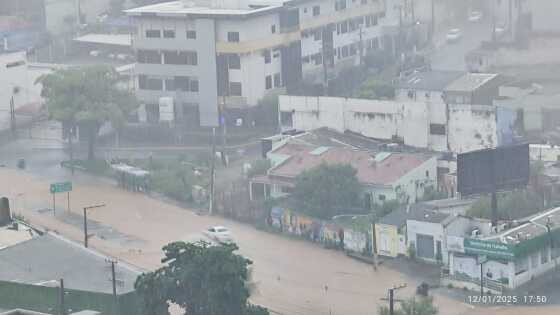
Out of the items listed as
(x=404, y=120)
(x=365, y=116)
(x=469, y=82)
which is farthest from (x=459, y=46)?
(x=404, y=120)

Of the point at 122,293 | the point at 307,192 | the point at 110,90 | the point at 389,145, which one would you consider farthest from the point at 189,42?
the point at 122,293

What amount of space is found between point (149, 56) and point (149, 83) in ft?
1.81

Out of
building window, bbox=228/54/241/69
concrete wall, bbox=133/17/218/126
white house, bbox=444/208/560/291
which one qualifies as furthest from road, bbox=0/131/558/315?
building window, bbox=228/54/241/69

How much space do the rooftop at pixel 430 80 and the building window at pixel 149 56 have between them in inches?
197

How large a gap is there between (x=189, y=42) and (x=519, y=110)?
754cm

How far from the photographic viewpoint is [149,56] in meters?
33.7

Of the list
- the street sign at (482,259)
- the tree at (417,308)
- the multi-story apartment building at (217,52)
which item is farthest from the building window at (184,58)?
the tree at (417,308)

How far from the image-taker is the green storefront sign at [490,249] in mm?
22047

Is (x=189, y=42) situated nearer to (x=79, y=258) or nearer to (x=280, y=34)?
(x=280, y=34)

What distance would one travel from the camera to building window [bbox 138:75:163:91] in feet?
110

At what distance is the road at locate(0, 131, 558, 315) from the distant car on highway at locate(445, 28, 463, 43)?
38.9ft

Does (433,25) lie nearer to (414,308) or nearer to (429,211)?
(429,211)

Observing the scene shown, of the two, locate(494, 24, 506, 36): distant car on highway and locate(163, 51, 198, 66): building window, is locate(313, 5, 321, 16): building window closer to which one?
locate(163, 51, 198, 66): building window

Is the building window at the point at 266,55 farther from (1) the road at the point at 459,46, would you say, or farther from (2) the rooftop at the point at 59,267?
(2) the rooftop at the point at 59,267
